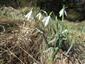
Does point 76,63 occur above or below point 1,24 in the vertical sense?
below

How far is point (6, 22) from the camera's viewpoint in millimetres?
4996

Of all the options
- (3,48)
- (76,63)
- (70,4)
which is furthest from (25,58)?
(70,4)

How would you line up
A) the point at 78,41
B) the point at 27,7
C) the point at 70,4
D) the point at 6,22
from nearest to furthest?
1. the point at 78,41
2. the point at 6,22
3. the point at 27,7
4. the point at 70,4

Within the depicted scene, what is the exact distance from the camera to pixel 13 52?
4.08m

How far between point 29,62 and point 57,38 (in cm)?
49

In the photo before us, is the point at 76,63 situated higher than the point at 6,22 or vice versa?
the point at 6,22

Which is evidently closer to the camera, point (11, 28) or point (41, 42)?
point (41, 42)

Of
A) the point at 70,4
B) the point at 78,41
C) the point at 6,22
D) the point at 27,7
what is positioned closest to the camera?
the point at 78,41

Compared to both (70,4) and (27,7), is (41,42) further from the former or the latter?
(70,4)

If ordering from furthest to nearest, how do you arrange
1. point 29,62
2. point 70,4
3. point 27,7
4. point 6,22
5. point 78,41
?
1. point 70,4
2. point 27,7
3. point 6,22
4. point 78,41
5. point 29,62

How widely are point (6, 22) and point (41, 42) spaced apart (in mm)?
968

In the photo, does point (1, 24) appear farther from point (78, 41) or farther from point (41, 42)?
point (78, 41)

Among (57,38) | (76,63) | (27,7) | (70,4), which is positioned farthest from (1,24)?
(70,4)

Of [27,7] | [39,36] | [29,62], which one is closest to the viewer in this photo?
[29,62]
